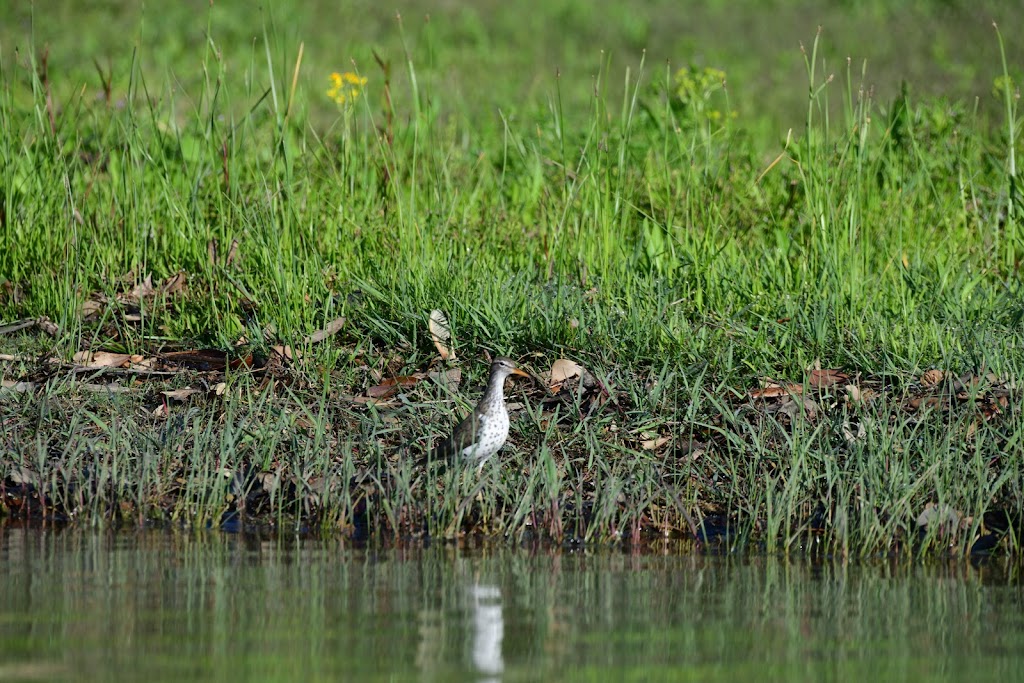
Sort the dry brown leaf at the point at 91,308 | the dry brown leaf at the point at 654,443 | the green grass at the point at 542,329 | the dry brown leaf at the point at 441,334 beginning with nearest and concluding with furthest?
the green grass at the point at 542,329 < the dry brown leaf at the point at 654,443 < the dry brown leaf at the point at 441,334 < the dry brown leaf at the point at 91,308

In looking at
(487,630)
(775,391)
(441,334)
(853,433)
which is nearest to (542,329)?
(441,334)

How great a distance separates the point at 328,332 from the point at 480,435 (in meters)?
1.26

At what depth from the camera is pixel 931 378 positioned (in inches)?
203

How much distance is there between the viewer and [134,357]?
5.69 metres

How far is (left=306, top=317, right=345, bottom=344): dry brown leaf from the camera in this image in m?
5.52

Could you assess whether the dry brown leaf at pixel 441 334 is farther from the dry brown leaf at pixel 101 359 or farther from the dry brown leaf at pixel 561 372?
the dry brown leaf at pixel 101 359

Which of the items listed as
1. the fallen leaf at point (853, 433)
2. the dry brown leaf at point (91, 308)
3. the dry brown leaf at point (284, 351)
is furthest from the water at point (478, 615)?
the dry brown leaf at point (91, 308)

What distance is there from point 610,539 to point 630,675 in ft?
5.10

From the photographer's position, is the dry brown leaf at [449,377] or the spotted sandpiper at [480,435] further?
the dry brown leaf at [449,377]

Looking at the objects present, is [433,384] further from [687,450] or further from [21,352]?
[21,352]

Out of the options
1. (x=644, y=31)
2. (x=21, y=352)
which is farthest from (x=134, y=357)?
(x=644, y=31)

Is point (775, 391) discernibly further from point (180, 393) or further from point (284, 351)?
point (180, 393)

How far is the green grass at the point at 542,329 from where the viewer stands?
4.49m

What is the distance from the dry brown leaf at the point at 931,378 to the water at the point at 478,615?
1.15 meters
